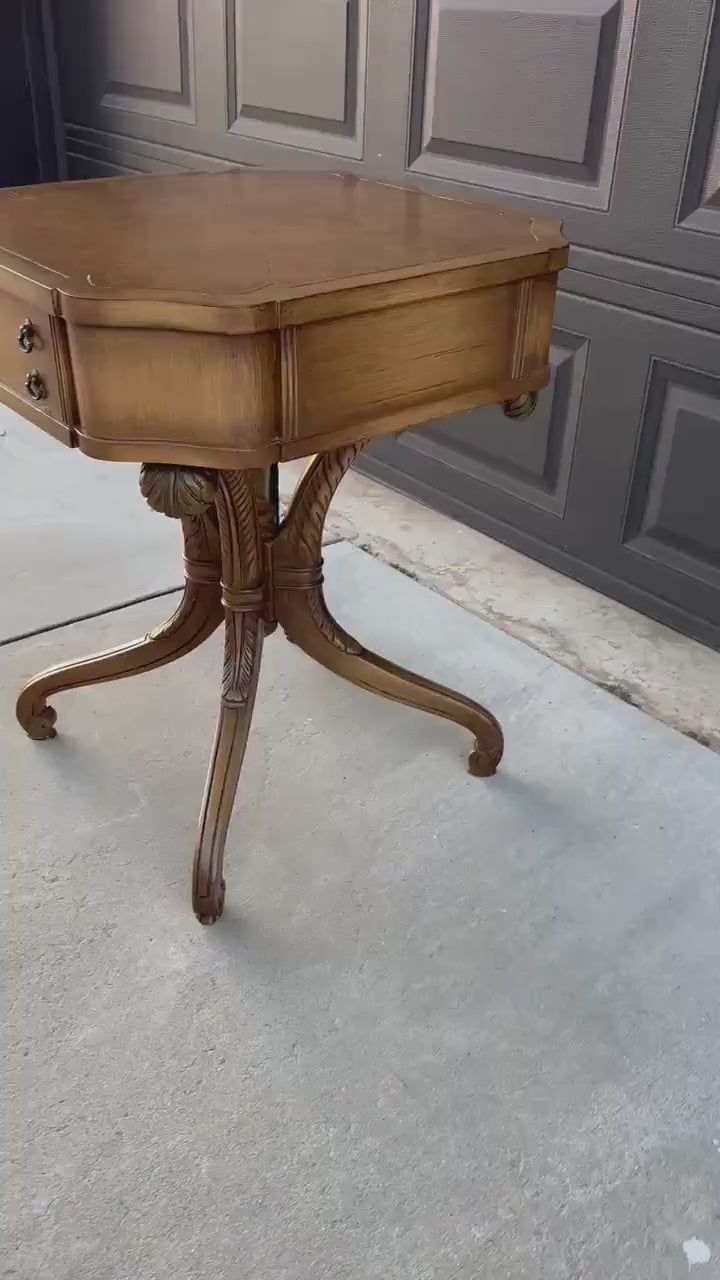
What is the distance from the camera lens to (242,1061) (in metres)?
1.23

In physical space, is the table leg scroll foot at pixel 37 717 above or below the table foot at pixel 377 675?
below

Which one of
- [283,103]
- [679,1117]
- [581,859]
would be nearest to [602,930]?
[581,859]

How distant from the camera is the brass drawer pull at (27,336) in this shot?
112 centimetres

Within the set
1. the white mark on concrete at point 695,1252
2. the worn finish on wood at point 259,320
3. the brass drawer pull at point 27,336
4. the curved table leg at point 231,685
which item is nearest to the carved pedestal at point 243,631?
the curved table leg at point 231,685

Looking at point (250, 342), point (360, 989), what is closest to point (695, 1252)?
point (360, 989)

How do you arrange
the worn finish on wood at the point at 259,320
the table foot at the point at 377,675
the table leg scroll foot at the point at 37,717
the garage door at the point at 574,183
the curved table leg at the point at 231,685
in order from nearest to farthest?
the worn finish on wood at the point at 259,320, the curved table leg at the point at 231,685, the table foot at the point at 377,675, the table leg scroll foot at the point at 37,717, the garage door at the point at 574,183

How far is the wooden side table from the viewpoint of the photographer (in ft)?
3.43

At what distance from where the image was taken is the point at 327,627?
1568 millimetres

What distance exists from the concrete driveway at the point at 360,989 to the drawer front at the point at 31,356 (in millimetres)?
663

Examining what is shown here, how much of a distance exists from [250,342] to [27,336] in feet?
0.87

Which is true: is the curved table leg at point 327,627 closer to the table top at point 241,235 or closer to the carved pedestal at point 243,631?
the carved pedestal at point 243,631

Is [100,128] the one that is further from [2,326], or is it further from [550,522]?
[2,326]

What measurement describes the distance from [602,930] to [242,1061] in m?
0.50

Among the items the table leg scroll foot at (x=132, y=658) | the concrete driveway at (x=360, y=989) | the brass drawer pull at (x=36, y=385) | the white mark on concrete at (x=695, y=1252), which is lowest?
the concrete driveway at (x=360, y=989)
